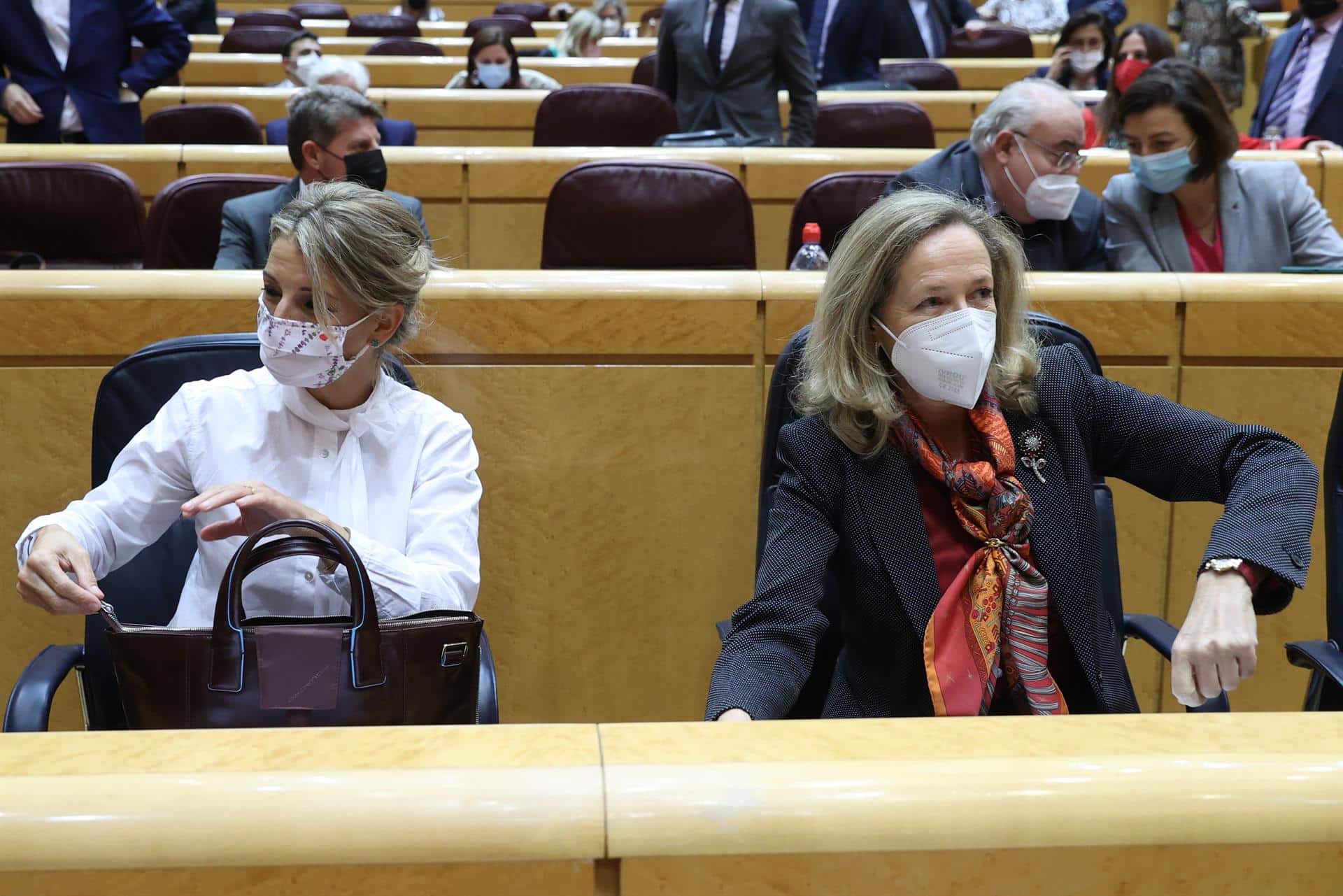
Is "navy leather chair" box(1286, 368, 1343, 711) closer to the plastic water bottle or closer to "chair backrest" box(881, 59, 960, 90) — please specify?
the plastic water bottle

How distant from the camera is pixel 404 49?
7.50 meters

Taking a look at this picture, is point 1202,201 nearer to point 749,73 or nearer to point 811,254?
point 811,254

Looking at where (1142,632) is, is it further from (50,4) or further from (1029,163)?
(50,4)

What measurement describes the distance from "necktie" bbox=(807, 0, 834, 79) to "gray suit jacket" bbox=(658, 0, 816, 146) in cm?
157

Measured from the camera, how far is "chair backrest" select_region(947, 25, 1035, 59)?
26.2 feet

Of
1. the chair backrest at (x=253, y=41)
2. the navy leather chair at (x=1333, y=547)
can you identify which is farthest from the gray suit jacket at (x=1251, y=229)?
the chair backrest at (x=253, y=41)

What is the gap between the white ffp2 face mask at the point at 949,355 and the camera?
1.60 metres

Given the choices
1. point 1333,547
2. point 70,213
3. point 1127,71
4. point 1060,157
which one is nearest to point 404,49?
point 1127,71

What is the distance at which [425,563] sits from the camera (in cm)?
162

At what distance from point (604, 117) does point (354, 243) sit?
3.10m

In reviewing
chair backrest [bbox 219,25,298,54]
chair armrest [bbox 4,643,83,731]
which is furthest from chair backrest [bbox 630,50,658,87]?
chair armrest [bbox 4,643,83,731]

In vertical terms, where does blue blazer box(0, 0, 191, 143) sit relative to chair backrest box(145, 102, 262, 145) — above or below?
above

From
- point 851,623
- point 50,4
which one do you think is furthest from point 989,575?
point 50,4

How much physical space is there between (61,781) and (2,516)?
4.52ft
